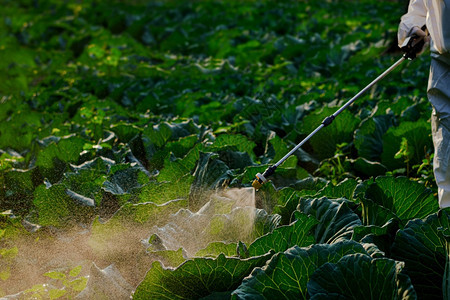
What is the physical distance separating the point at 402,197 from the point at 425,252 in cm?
64

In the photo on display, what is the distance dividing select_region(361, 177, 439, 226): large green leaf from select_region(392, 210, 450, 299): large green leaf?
0.56 metres

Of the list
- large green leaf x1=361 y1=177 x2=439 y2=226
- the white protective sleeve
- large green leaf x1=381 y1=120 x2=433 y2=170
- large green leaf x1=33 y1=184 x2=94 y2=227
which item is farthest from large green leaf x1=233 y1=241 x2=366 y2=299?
large green leaf x1=381 y1=120 x2=433 y2=170

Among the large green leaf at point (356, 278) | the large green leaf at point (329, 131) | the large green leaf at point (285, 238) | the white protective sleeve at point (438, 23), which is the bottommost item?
the large green leaf at point (329, 131)

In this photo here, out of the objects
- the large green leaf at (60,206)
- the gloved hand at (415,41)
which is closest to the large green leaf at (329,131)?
the gloved hand at (415,41)

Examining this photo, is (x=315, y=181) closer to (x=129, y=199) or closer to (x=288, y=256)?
(x=129, y=199)

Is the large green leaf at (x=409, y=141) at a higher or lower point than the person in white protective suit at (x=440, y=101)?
lower

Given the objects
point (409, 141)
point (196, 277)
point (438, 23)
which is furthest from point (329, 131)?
point (196, 277)

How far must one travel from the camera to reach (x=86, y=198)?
12.4 ft

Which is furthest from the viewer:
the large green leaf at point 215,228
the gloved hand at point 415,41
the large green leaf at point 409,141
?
the large green leaf at point 409,141

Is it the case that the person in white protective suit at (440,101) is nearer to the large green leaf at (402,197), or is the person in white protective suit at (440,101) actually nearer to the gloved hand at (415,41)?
the large green leaf at (402,197)

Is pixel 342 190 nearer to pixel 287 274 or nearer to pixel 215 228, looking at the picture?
pixel 215 228

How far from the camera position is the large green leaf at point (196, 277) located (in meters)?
2.59

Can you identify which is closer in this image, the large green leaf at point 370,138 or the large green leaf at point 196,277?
the large green leaf at point 196,277

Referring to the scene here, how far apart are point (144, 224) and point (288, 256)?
1.14m
